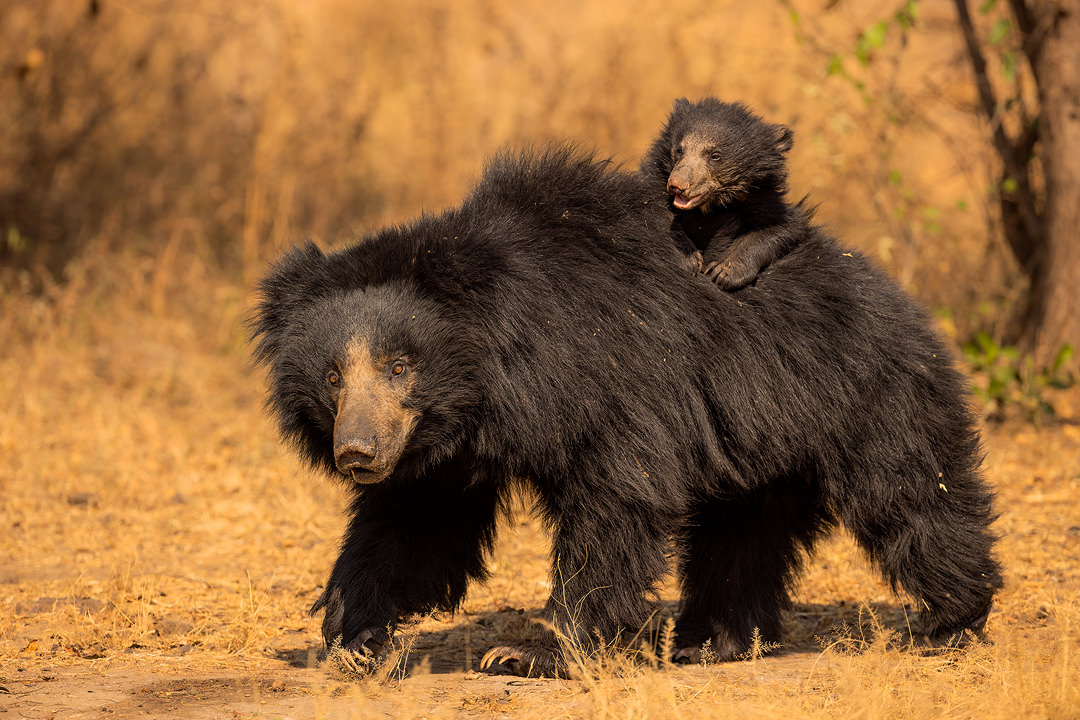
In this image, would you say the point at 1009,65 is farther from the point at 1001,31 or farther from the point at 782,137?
the point at 782,137

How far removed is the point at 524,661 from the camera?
149 inches

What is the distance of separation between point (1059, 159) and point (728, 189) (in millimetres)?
4121

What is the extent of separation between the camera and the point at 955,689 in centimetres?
345

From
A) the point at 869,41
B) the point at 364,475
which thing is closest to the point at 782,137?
the point at 364,475

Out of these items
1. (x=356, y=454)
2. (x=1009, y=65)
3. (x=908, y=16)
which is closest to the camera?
(x=356, y=454)

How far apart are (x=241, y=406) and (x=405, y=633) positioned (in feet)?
13.6

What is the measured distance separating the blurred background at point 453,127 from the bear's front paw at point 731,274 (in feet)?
12.9

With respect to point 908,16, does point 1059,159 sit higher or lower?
lower

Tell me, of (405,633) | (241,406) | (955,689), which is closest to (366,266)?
(405,633)

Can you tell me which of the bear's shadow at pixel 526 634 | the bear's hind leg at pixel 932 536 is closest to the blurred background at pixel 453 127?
the bear's shadow at pixel 526 634

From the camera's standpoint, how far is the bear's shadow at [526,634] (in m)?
4.10

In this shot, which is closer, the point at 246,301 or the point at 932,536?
the point at 932,536

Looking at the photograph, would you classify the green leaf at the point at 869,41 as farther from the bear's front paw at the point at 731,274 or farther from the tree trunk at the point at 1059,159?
the bear's front paw at the point at 731,274

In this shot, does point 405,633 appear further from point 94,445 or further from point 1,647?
point 94,445
